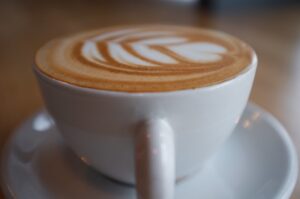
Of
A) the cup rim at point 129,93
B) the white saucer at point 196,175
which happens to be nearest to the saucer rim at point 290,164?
the white saucer at point 196,175

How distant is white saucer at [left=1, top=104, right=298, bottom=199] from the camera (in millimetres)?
337

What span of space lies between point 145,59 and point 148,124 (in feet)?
0.34

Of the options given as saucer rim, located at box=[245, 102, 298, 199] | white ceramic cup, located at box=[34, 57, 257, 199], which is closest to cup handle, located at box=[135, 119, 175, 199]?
white ceramic cup, located at box=[34, 57, 257, 199]

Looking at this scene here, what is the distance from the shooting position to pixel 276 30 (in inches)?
43.7

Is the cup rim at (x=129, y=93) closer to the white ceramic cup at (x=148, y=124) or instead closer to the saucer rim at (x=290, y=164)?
the white ceramic cup at (x=148, y=124)

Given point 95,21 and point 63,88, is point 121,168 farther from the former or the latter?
point 95,21

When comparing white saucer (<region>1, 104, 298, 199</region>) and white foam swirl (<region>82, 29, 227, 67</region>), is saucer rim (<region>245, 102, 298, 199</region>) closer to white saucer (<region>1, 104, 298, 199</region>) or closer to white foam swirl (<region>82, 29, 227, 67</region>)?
white saucer (<region>1, 104, 298, 199</region>)

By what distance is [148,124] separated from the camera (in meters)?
0.27

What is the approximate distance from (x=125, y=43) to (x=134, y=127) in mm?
161

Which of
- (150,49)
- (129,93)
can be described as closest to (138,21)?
(150,49)

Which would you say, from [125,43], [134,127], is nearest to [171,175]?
[134,127]

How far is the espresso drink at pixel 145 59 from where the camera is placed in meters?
0.29

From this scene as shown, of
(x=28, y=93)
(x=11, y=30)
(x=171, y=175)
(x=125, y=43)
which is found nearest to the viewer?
(x=171, y=175)

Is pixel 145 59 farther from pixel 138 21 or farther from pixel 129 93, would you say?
pixel 138 21
